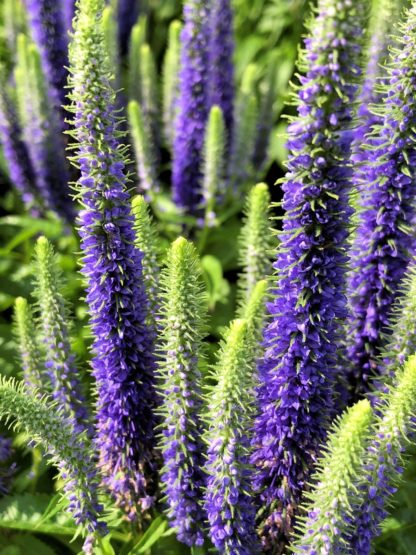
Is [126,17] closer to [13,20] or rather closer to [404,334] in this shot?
[13,20]

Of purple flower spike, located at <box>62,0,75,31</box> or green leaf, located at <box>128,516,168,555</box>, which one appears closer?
green leaf, located at <box>128,516,168,555</box>

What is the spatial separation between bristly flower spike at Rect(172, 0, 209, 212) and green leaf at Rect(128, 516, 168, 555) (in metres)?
2.63

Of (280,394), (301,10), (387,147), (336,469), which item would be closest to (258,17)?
(301,10)

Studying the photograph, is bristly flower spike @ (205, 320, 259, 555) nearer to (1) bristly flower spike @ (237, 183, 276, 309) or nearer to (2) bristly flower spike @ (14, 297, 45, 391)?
(1) bristly flower spike @ (237, 183, 276, 309)

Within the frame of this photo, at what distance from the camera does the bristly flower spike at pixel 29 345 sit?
3.03m

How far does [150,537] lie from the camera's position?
303 centimetres

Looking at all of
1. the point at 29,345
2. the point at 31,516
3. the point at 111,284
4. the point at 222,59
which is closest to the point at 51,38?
the point at 222,59

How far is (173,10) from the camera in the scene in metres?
7.20

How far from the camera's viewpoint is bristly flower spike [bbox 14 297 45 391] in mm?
3029

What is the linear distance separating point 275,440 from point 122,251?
3.36ft

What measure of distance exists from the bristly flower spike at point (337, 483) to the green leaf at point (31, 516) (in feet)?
4.19

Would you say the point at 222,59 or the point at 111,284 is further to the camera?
the point at 222,59

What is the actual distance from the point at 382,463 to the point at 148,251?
1.35 m

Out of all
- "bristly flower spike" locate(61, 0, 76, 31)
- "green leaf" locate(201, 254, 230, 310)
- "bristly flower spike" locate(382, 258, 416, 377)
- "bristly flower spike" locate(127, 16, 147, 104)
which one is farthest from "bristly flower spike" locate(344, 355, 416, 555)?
"bristly flower spike" locate(61, 0, 76, 31)
